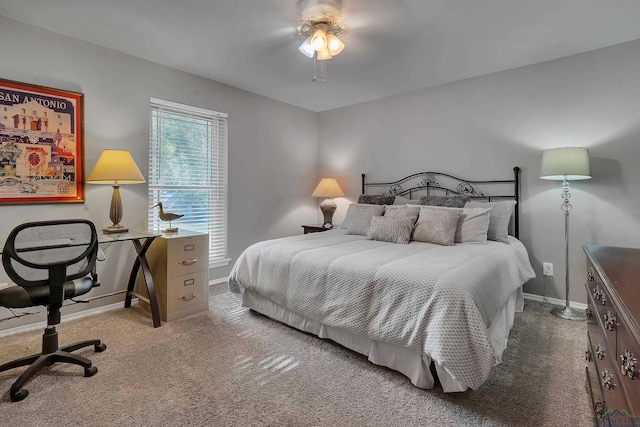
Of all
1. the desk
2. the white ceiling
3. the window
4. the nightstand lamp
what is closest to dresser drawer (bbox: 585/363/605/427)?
A: the white ceiling

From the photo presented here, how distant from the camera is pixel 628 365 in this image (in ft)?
2.74

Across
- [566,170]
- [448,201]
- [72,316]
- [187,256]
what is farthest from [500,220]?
[72,316]

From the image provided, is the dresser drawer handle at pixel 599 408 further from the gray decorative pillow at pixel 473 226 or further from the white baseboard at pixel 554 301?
the white baseboard at pixel 554 301

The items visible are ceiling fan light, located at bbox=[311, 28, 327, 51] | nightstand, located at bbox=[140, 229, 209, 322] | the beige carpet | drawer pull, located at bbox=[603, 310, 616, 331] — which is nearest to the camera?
drawer pull, located at bbox=[603, 310, 616, 331]

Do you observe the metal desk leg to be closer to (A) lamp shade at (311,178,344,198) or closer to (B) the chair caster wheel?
(B) the chair caster wheel

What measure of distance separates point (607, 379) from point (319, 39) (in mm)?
2446

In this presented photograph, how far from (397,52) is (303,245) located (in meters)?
1.97

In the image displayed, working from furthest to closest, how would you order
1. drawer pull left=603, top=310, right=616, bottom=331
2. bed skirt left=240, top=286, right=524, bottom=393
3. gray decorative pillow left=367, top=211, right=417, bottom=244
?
1. gray decorative pillow left=367, top=211, right=417, bottom=244
2. bed skirt left=240, top=286, right=524, bottom=393
3. drawer pull left=603, top=310, right=616, bottom=331

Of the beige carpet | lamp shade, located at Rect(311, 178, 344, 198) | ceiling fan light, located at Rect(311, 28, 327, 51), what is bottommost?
the beige carpet

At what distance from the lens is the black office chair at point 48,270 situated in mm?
1705

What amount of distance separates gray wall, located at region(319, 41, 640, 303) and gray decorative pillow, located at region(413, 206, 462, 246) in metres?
0.97

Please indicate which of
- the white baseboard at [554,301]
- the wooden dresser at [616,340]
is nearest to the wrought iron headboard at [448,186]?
the white baseboard at [554,301]

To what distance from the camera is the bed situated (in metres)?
1.60

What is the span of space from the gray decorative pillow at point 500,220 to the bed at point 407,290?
0.01 meters
